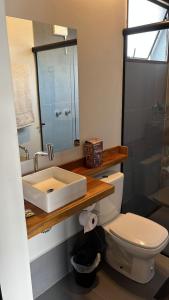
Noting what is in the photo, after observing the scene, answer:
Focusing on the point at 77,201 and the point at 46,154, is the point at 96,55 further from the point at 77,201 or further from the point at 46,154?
the point at 77,201

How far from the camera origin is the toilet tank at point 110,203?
1916mm

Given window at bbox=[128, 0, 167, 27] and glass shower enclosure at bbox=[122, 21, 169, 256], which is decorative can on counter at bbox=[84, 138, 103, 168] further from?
window at bbox=[128, 0, 167, 27]

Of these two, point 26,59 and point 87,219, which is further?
point 87,219

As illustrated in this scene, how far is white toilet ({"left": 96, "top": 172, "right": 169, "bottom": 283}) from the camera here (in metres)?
1.75

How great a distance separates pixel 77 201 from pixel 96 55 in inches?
46.4

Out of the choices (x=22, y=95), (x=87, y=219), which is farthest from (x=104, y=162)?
(x=22, y=95)

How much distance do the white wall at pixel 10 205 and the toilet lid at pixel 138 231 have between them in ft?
3.75

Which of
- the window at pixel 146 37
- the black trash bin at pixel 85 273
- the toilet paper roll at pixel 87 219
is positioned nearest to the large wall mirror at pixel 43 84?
the toilet paper roll at pixel 87 219

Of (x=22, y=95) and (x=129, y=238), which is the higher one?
(x=22, y=95)

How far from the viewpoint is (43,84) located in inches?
62.3

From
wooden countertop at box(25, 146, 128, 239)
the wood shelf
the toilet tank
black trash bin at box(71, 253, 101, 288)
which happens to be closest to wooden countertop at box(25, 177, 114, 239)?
wooden countertop at box(25, 146, 128, 239)

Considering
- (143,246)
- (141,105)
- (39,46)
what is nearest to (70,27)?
(39,46)

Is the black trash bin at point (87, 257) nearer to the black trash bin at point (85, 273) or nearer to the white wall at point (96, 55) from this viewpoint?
the black trash bin at point (85, 273)

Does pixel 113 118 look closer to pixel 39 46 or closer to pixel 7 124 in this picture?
pixel 39 46
